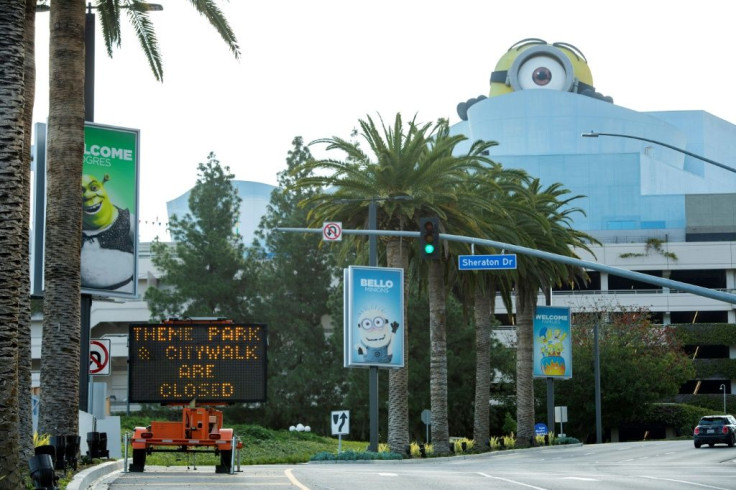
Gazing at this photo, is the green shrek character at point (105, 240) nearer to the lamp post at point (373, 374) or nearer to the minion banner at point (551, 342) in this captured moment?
the lamp post at point (373, 374)

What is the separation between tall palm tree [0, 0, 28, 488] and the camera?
14.3m

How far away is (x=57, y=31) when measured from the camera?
81.0ft

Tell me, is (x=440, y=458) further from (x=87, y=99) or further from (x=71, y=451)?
(x=71, y=451)

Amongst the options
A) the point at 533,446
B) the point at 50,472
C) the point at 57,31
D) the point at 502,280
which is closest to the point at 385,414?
the point at 533,446

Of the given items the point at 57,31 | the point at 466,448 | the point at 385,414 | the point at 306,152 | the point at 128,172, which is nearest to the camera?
the point at 57,31

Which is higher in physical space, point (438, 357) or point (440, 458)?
point (438, 357)

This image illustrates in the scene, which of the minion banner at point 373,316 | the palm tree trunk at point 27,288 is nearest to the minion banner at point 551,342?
the minion banner at point 373,316

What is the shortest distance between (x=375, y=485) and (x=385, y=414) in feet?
178

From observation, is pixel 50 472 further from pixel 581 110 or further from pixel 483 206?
pixel 581 110

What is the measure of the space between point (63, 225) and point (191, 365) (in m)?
4.44

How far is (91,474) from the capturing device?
2134 cm

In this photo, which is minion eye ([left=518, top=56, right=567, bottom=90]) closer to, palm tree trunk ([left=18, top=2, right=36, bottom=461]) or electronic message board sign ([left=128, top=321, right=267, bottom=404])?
electronic message board sign ([left=128, top=321, right=267, bottom=404])

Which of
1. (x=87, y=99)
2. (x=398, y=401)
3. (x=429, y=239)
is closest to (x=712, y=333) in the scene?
(x=398, y=401)

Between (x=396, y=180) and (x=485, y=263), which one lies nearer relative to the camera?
(x=485, y=263)
